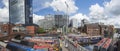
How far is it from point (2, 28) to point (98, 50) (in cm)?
5391

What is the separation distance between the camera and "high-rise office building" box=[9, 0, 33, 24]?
388 ft

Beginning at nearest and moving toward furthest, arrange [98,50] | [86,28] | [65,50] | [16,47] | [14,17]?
[16,47]
[65,50]
[98,50]
[14,17]
[86,28]

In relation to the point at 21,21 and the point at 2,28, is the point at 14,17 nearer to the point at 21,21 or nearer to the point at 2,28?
the point at 21,21

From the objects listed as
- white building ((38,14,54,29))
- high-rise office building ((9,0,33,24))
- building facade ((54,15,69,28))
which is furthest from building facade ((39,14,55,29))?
high-rise office building ((9,0,33,24))

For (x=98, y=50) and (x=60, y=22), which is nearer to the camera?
(x=98, y=50)

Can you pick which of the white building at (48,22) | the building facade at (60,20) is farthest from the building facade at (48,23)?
the building facade at (60,20)

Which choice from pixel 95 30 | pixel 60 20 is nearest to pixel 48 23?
pixel 60 20

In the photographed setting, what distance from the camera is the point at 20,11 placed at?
122m

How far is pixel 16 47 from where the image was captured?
40.1m

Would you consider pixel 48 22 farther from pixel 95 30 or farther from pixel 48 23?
pixel 95 30

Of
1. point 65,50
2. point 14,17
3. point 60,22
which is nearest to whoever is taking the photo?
point 65,50

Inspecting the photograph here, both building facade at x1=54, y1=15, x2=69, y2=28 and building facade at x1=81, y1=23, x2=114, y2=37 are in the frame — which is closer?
building facade at x1=81, y1=23, x2=114, y2=37

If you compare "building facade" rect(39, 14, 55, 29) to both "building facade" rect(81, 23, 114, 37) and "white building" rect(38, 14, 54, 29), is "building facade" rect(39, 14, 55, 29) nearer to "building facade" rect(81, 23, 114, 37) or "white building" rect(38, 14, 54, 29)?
"white building" rect(38, 14, 54, 29)

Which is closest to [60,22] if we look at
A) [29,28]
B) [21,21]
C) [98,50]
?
[21,21]
